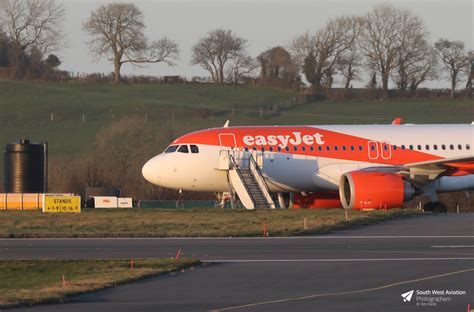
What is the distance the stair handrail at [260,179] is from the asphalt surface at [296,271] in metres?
10.1

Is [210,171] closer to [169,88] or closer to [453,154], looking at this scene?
[453,154]

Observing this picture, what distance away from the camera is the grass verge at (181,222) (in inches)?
1261

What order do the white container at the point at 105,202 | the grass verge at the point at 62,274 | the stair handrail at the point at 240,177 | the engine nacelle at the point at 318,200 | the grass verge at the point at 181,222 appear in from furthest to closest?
the white container at the point at 105,202 → the engine nacelle at the point at 318,200 → the stair handrail at the point at 240,177 → the grass verge at the point at 181,222 → the grass verge at the point at 62,274

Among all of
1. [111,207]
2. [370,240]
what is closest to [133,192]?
[111,207]

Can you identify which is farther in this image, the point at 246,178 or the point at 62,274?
the point at 246,178

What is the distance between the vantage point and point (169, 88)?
101125 mm

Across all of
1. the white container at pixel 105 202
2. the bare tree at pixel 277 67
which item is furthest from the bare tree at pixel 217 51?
the white container at pixel 105 202

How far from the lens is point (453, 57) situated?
111188 millimetres

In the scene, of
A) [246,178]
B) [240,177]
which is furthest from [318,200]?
[240,177]

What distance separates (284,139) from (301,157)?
2.95 ft

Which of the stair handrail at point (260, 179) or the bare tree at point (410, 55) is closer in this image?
the stair handrail at point (260, 179)

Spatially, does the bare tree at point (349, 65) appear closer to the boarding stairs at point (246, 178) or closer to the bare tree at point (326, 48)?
the bare tree at point (326, 48)

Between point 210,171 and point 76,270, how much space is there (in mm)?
21828

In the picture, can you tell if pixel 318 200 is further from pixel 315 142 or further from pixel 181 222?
pixel 181 222
